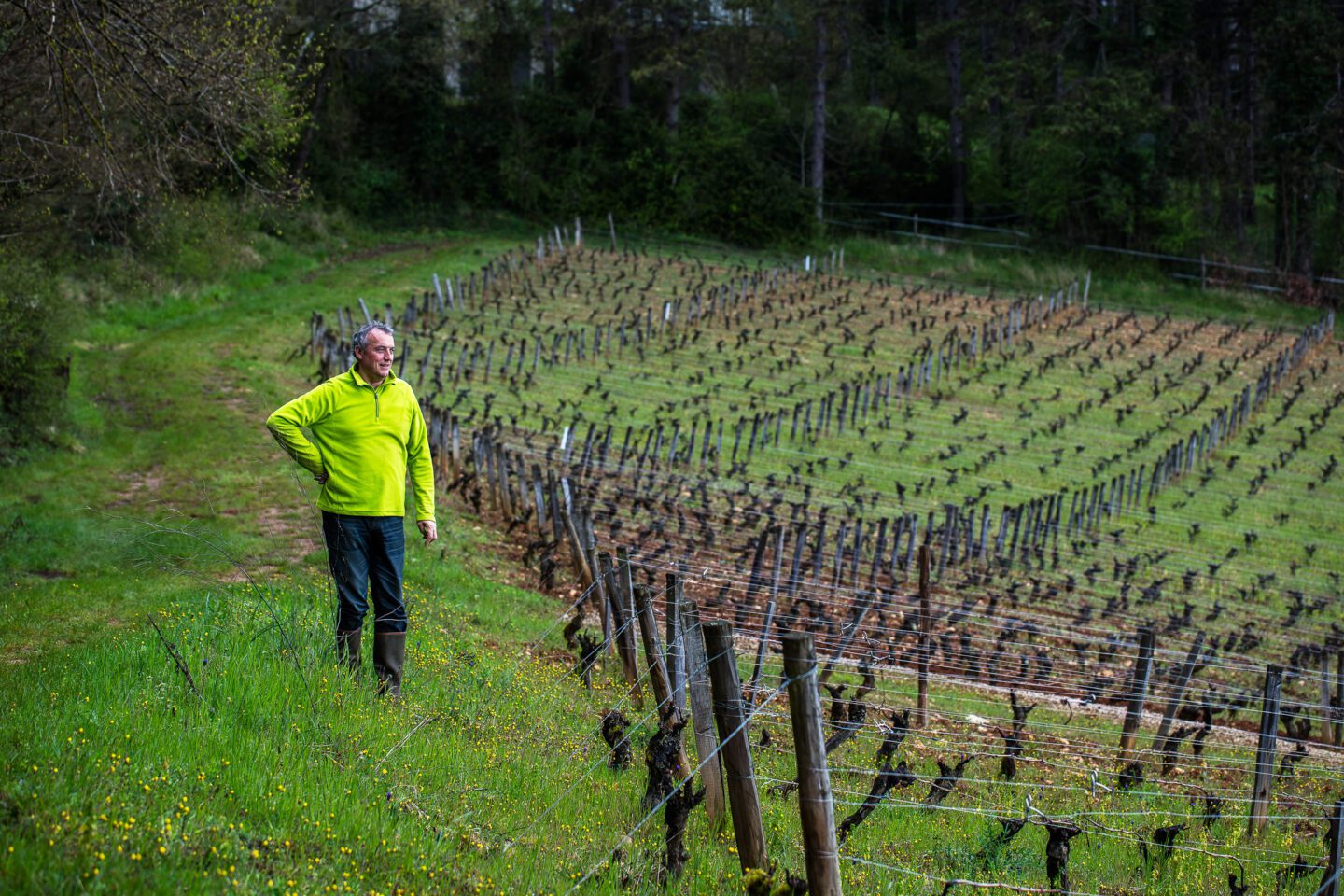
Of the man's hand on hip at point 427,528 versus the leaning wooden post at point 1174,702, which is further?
the leaning wooden post at point 1174,702

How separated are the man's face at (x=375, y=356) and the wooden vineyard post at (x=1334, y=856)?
526cm

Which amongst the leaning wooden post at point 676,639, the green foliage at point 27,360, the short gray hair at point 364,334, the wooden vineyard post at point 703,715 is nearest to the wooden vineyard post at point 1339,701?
the leaning wooden post at point 676,639

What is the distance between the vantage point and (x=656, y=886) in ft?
16.1

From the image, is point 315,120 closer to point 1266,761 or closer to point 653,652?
point 653,652

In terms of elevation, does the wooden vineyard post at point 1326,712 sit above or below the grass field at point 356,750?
below

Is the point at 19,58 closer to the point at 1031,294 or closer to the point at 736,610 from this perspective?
the point at 736,610

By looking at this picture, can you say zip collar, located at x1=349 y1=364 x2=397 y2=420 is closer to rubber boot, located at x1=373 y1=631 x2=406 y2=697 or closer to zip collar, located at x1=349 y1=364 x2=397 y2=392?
zip collar, located at x1=349 y1=364 x2=397 y2=392

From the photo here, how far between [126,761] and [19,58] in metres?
9.71

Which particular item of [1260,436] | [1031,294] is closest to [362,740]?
[1260,436]

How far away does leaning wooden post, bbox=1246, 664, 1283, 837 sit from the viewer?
24.2 feet

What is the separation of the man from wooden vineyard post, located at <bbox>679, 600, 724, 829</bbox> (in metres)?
1.91

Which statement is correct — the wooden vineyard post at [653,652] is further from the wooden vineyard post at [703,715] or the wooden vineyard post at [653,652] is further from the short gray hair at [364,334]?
the short gray hair at [364,334]

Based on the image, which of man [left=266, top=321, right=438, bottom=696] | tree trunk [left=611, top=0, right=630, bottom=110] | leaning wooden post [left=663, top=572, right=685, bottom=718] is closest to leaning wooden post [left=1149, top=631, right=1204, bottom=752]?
leaning wooden post [left=663, top=572, right=685, bottom=718]

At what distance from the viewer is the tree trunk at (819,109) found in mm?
43188
